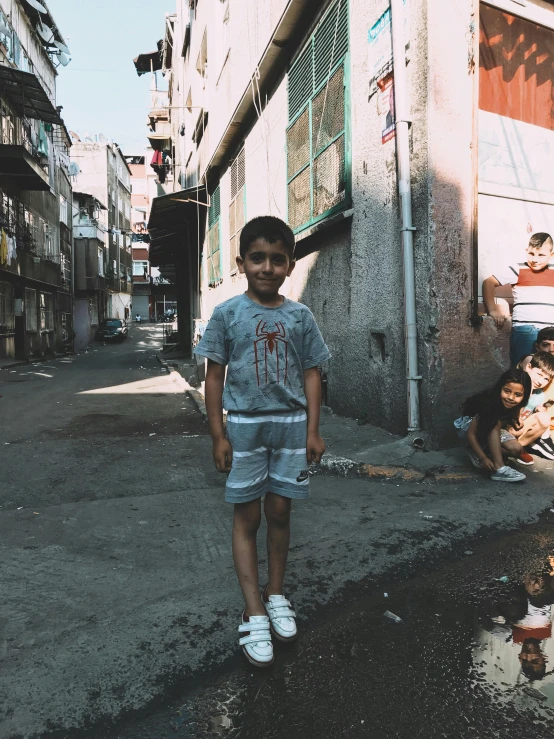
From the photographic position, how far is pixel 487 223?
503 centimetres

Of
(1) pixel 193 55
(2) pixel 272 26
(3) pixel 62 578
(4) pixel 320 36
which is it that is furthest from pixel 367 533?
→ (1) pixel 193 55

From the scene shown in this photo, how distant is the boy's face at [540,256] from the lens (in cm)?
476

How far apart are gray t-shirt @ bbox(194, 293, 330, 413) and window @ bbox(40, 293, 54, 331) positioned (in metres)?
25.3

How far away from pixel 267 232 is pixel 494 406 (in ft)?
8.37

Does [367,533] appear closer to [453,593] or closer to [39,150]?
[453,593]

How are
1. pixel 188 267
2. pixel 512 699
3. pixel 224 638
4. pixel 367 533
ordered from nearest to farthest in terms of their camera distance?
pixel 512 699
pixel 224 638
pixel 367 533
pixel 188 267

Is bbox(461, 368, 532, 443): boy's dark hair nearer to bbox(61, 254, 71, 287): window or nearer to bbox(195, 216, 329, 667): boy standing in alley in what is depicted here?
bbox(195, 216, 329, 667): boy standing in alley

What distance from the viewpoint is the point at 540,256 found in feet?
15.6

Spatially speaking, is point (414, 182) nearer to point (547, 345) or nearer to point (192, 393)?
point (547, 345)

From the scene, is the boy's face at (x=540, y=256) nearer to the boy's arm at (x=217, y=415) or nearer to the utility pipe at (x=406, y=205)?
the utility pipe at (x=406, y=205)

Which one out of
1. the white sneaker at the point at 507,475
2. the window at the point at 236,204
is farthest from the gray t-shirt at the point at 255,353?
the window at the point at 236,204

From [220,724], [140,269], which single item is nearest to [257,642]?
[220,724]

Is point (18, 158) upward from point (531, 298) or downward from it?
upward

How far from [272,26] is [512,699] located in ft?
29.5
